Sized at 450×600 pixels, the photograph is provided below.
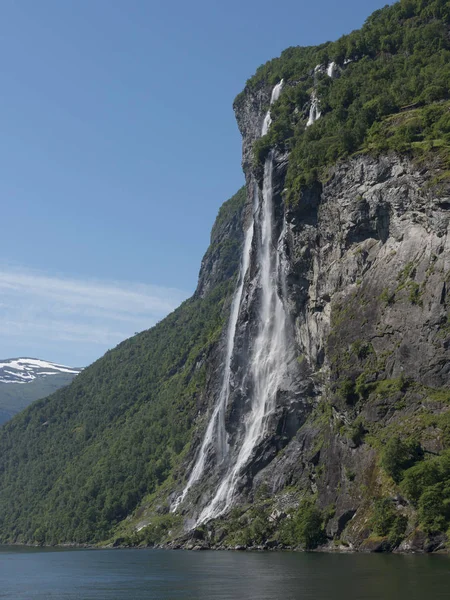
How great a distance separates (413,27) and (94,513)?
125 meters

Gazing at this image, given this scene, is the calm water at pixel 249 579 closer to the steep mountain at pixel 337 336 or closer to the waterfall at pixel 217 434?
the steep mountain at pixel 337 336

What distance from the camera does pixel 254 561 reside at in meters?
80.2

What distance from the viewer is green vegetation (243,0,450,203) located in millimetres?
111188

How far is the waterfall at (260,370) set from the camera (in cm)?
12425

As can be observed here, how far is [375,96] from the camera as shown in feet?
418

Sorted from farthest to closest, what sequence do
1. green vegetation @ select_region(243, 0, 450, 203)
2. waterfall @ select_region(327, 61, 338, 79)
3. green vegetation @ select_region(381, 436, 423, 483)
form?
waterfall @ select_region(327, 61, 338, 79)
green vegetation @ select_region(243, 0, 450, 203)
green vegetation @ select_region(381, 436, 423, 483)

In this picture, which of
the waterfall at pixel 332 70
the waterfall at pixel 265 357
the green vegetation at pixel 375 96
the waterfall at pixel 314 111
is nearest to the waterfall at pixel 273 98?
the green vegetation at pixel 375 96

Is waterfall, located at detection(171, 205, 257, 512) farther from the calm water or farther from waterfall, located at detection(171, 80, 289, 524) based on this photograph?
the calm water

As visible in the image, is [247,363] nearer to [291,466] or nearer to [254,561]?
[291,466]

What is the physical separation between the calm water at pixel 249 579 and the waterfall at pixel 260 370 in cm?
3435

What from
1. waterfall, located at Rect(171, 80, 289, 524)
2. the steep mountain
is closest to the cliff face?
the steep mountain

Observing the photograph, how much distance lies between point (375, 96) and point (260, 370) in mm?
49003

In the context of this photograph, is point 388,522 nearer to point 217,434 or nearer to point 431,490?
point 431,490

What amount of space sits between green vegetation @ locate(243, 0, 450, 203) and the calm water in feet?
172
